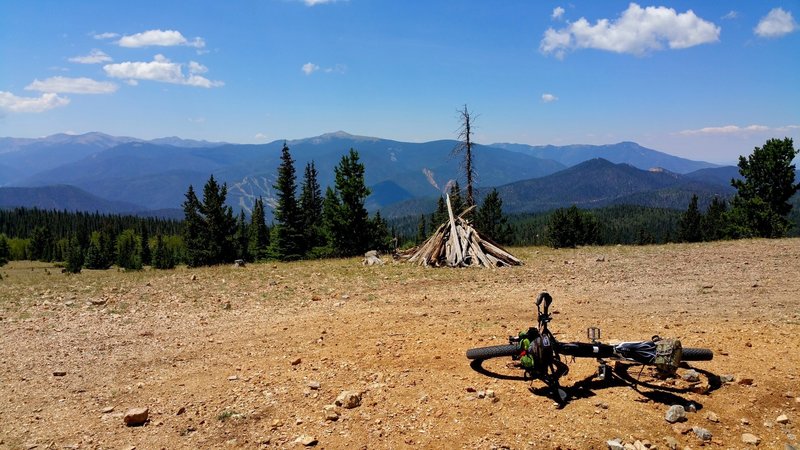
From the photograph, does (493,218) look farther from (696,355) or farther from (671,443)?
(671,443)

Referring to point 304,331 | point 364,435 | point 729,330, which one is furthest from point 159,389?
point 729,330

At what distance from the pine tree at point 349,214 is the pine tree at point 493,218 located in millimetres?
27486

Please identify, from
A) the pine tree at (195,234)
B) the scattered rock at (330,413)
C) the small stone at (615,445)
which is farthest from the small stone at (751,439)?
the pine tree at (195,234)

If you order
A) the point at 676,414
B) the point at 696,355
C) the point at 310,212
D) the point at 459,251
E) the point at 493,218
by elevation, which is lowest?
the point at 676,414

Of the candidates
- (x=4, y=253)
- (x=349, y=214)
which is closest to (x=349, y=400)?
(x=349, y=214)

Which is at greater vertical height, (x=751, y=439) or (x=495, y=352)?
(x=495, y=352)

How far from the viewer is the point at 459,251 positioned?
21.5 meters

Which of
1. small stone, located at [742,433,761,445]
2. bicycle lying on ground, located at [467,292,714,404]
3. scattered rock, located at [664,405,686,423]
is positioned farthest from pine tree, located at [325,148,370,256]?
small stone, located at [742,433,761,445]

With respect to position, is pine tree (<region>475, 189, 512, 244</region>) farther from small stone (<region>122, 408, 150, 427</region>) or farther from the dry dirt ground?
small stone (<region>122, 408, 150, 427</region>)

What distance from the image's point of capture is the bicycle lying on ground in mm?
6020

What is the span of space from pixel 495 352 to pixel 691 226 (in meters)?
88.5

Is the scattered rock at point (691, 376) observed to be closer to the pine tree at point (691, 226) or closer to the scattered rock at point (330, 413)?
the scattered rock at point (330, 413)

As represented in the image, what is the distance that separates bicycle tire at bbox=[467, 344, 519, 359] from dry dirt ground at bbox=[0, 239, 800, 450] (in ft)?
1.47

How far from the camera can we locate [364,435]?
5.88 metres
